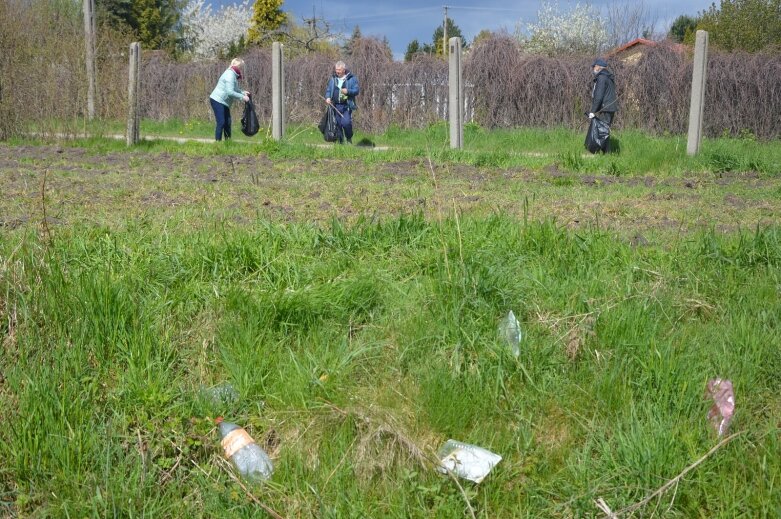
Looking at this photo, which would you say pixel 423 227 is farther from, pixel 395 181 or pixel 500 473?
pixel 395 181

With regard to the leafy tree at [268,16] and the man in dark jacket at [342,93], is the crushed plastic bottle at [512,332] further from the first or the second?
the leafy tree at [268,16]

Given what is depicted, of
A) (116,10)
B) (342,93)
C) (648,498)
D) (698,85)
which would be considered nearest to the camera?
(648,498)

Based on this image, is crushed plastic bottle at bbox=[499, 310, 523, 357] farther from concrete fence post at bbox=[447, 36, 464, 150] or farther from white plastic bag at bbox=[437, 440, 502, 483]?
concrete fence post at bbox=[447, 36, 464, 150]

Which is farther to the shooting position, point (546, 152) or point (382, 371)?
point (546, 152)

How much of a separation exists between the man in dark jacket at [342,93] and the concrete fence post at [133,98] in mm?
3189

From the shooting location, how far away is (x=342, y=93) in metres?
13.6

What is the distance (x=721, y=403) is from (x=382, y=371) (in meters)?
1.45

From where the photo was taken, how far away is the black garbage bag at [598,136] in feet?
41.7

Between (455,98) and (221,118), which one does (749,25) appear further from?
(221,118)

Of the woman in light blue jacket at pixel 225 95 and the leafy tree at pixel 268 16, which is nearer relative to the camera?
the woman in light blue jacket at pixel 225 95

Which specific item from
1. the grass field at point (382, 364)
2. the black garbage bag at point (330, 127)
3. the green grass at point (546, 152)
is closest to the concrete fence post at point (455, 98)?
the green grass at point (546, 152)

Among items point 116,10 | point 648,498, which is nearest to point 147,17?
point 116,10

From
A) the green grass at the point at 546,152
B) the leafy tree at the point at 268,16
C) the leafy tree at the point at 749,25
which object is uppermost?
the leafy tree at the point at 268,16

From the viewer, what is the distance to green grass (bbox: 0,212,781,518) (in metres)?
2.92
